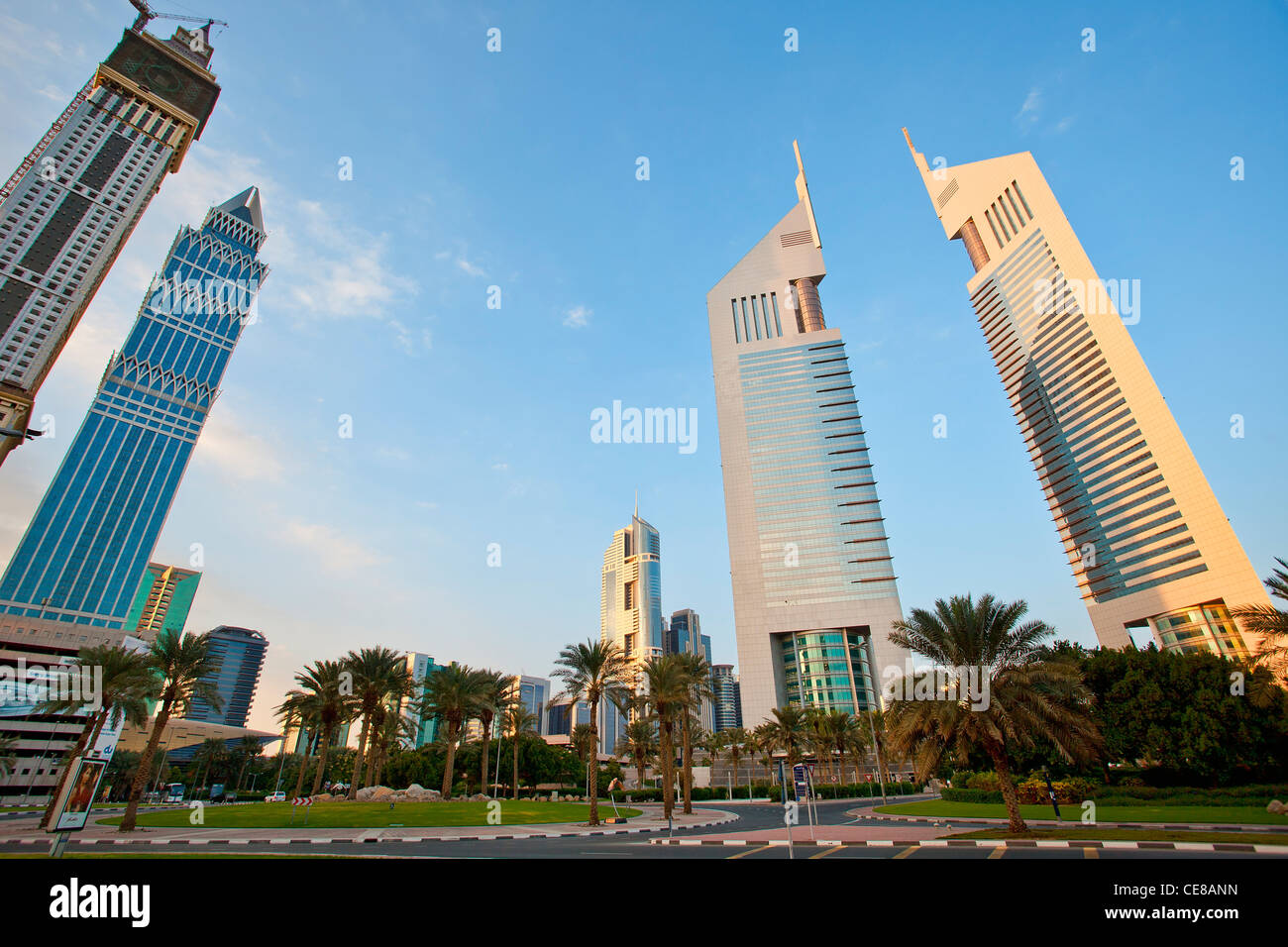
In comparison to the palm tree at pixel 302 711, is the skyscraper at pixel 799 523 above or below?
above

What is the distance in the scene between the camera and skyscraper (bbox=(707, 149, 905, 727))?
10269cm

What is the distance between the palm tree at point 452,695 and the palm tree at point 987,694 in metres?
36.0

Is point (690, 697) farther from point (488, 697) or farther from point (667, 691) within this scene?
point (488, 697)

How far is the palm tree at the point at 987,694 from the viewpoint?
22.8 m

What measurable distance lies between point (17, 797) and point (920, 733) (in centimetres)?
13512

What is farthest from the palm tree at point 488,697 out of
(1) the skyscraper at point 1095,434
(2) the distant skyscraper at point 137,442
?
(2) the distant skyscraper at point 137,442

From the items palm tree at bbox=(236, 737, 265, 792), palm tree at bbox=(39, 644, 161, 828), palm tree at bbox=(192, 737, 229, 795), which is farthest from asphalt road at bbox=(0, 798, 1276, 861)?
palm tree at bbox=(236, 737, 265, 792)

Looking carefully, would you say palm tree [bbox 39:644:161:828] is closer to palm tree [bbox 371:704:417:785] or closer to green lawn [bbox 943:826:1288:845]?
palm tree [bbox 371:704:417:785]

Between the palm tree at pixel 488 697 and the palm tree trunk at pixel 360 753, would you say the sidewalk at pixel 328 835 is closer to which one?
the palm tree trunk at pixel 360 753

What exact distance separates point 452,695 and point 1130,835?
146 ft

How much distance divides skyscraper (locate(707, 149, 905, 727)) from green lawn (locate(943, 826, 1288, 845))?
8331 centimetres

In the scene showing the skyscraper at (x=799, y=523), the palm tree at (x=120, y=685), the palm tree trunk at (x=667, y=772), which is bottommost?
the palm tree trunk at (x=667, y=772)

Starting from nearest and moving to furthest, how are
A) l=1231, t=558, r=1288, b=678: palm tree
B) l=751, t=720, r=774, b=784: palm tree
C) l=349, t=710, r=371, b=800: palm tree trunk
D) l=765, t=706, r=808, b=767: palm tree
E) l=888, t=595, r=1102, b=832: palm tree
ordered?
1. l=888, t=595, r=1102, b=832: palm tree
2. l=1231, t=558, r=1288, b=678: palm tree
3. l=349, t=710, r=371, b=800: palm tree trunk
4. l=765, t=706, r=808, b=767: palm tree
5. l=751, t=720, r=774, b=784: palm tree
